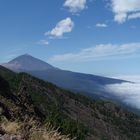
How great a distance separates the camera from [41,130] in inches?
540

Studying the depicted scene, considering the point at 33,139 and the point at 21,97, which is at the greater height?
the point at 21,97

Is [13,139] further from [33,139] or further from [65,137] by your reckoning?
[65,137]

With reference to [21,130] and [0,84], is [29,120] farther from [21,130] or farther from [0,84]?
[0,84]

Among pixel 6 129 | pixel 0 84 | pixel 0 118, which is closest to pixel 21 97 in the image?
pixel 0 118

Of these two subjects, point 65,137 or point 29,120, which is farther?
point 29,120

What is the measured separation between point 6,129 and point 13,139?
1.89 meters

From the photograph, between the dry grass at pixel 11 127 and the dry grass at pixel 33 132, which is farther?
the dry grass at pixel 11 127

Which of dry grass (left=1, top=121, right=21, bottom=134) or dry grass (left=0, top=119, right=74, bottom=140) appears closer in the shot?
dry grass (left=0, top=119, right=74, bottom=140)

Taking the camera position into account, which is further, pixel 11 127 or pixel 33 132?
pixel 11 127

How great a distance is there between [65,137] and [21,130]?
143cm

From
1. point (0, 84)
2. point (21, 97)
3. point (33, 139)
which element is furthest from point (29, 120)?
point (0, 84)

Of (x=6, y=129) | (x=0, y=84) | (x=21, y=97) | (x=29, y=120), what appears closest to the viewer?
(x=6, y=129)

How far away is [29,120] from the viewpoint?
14.7 metres

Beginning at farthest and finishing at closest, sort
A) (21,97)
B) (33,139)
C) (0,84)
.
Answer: (0,84) < (21,97) < (33,139)
